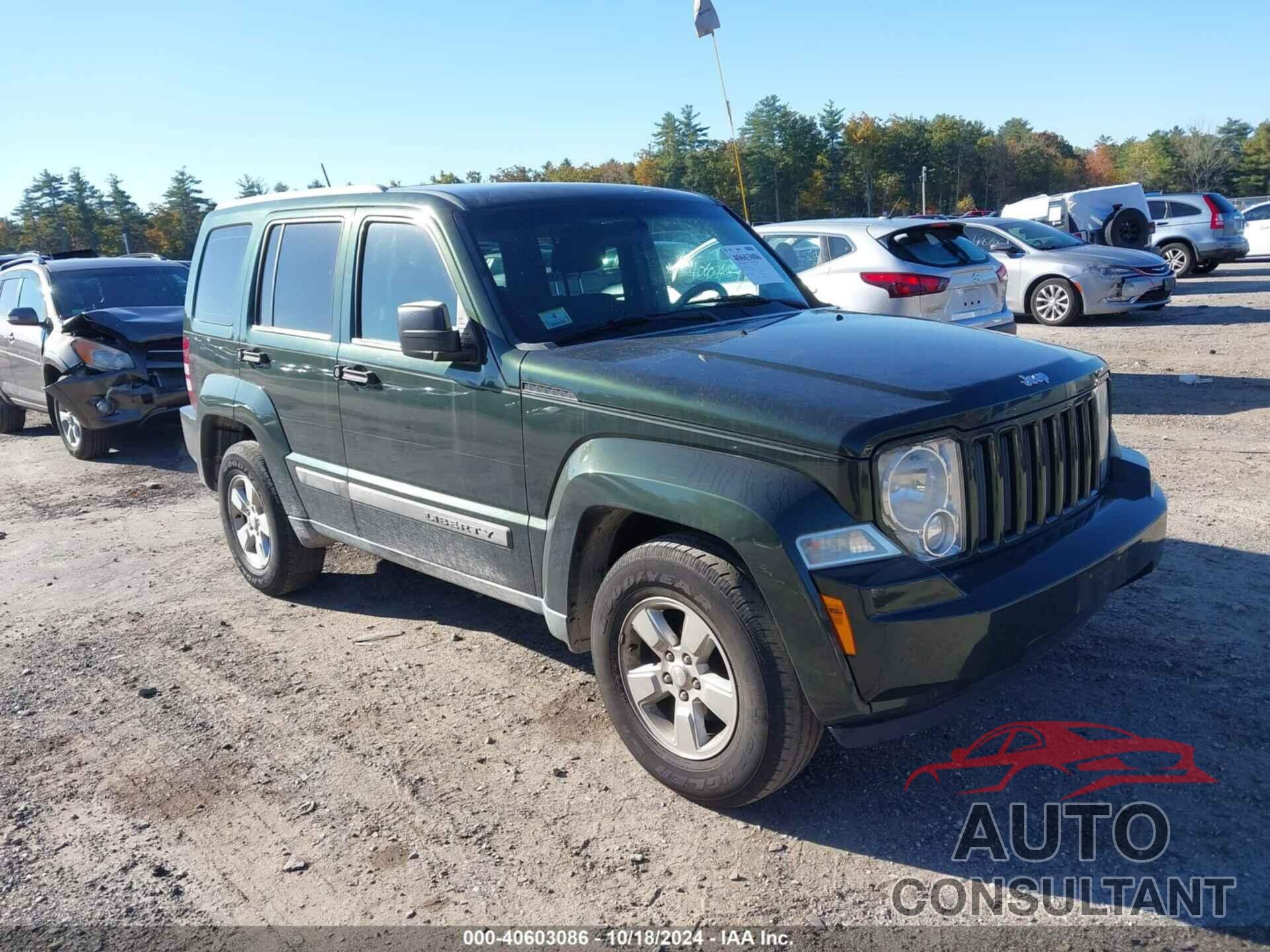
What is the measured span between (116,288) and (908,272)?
8088 millimetres

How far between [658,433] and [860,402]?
2.12 ft

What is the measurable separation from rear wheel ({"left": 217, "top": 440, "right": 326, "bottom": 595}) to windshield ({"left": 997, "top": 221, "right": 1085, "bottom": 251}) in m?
12.0

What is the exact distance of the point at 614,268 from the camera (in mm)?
4227

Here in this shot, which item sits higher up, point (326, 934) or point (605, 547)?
point (605, 547)

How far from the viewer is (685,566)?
3.08m

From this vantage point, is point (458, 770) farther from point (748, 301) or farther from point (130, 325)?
point (130, 325)

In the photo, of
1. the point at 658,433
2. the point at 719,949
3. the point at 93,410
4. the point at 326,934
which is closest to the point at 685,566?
the point at 658,433

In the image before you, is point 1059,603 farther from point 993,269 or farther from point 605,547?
point 993,269

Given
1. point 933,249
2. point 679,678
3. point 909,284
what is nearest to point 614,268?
point 679,678

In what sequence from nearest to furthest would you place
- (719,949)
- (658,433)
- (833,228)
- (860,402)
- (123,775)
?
(719,949) → (860,402) → (658,433) → (123,775) → (833,228)

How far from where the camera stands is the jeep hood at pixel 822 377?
292 cm

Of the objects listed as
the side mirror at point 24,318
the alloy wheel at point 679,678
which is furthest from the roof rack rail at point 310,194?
the side mirror at point 24,318
